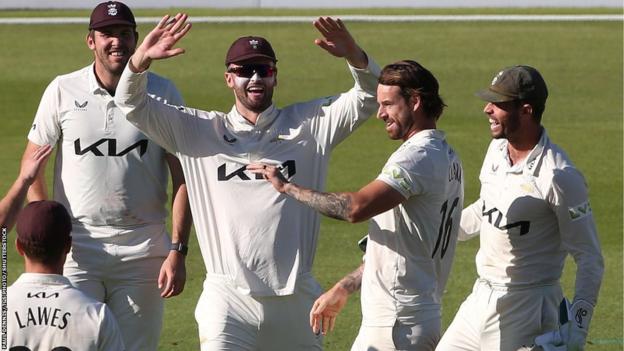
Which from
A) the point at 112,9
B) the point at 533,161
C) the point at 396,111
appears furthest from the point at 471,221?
the point at 112,9

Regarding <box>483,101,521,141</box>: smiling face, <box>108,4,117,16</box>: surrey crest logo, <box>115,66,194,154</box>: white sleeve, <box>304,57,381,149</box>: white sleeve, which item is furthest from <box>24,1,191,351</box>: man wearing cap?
<box>483,101,521,141</box>: smiling face

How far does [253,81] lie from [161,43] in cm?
56

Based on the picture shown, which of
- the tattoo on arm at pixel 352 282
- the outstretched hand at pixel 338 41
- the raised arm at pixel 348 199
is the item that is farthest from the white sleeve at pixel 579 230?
the outstretched hand at pixel 338 41

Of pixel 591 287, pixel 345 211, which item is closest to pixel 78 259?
pixel 345 211

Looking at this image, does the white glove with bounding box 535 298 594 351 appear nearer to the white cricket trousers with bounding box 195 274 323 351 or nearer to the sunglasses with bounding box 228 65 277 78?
the white cricket trousers with bounding box 195 274 323 351

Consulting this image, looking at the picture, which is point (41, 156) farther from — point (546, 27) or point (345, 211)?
point (546, 27)

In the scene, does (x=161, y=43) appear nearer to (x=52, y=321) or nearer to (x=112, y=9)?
(x=112, y=9)

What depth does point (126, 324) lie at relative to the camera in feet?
26.1

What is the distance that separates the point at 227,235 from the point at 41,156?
3.49 feet

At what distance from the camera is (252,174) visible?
23.8 feet

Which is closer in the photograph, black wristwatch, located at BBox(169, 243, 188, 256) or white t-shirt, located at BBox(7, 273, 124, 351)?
white t-shirt, located at BBox(7, 273, 124, 351)

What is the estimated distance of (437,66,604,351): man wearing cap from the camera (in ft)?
23.1

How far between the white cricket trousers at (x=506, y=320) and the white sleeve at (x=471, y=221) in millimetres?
433

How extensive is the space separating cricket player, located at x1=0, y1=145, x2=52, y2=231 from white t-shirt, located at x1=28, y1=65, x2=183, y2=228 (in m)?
0.67
